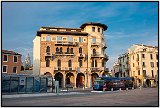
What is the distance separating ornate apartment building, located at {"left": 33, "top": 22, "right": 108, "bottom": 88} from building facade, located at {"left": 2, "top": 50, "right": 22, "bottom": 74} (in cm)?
449

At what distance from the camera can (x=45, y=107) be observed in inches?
595

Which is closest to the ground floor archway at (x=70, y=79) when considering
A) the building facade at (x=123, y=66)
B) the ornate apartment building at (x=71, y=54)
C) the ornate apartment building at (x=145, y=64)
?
the ornate apartment building at (x=71, y=54)

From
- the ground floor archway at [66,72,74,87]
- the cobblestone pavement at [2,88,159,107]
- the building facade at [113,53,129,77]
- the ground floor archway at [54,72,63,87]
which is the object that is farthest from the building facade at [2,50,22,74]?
the building facade at [113,53,129,77]

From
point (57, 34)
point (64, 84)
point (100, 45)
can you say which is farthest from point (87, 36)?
point (64, 84)

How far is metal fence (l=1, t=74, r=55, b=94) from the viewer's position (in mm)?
27737

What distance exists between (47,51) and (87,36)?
9.66m

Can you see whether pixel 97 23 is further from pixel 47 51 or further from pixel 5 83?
pixel 5 83

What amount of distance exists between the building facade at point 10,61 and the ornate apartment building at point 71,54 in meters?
4.49

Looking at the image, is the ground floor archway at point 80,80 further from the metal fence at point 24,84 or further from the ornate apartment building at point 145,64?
the metal fence at point 24,84

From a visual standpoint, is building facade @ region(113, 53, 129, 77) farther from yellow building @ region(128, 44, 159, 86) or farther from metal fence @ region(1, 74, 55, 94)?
metal fence @ region(1, 74, 55, 94)

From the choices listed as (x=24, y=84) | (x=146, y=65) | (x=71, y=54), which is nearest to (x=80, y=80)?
(x=71, y=54)

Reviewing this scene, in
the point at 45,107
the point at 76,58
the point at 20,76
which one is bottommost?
the point at 45,107

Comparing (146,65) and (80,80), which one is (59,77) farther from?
(146,65)

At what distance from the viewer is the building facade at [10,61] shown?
4806cm
